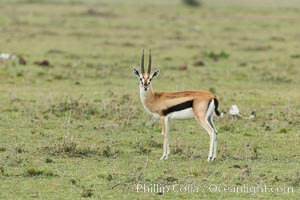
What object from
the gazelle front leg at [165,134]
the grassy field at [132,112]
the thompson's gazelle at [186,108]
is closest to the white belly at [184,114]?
the thompson's gazelle at [186,108]

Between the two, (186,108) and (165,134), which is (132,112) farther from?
(186,108)

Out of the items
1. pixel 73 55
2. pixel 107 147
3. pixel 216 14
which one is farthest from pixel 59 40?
pixel 107 147

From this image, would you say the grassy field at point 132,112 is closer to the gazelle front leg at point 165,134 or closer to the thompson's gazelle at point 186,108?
the gazelle front leg at point 165,134

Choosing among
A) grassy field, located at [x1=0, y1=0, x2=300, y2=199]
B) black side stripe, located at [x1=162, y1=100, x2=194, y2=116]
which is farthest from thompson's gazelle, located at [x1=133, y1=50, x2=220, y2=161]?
grassy field, located at [x1=0, y1=0, x2=300, y2=199]

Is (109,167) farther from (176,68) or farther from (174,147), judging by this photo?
(176,68)

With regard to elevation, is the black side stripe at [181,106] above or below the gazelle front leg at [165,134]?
above

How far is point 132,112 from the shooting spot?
14.3 m

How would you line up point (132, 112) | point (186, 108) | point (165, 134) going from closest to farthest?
point (186, 108), point (165, 134), point (132, 112)

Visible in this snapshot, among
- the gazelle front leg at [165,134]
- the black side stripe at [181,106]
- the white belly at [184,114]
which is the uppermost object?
the black side stripe at [181,106]

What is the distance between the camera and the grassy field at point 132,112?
9.45 m

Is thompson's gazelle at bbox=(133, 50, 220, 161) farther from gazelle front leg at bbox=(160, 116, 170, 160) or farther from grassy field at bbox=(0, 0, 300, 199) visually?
grassy field at bbox=(0, 0, 300, 199)

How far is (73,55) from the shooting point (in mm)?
24078

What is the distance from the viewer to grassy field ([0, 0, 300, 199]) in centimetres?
945

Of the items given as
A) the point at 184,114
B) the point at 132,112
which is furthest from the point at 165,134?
the point at 132,112
